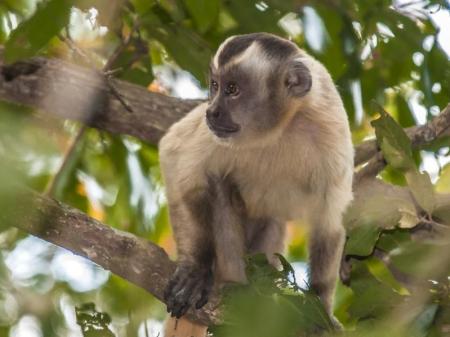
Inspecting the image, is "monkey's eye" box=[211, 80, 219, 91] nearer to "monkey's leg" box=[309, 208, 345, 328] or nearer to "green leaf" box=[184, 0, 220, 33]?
"green leaf" box=[184, 0, 220, 33]

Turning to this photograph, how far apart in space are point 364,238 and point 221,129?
98cm

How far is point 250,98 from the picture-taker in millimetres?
3855

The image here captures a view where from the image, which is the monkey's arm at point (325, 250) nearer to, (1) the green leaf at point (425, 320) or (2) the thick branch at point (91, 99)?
(2) the thick branch at point (91, 99)

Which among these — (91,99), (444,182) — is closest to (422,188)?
(444,182)

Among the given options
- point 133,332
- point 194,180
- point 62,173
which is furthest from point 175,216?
point 133,332

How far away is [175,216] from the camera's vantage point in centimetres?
397

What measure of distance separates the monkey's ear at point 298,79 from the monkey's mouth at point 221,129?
0.31 meters

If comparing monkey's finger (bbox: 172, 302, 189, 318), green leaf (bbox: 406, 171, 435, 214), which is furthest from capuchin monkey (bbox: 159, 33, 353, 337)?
green leaf (bbox: 406, 171, 435, 214)

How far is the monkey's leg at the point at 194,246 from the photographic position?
366cm

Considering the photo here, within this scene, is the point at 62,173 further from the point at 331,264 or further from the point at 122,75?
the point at 331,264

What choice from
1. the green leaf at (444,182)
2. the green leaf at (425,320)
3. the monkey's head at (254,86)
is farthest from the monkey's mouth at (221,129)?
the green leaf at (425,320)

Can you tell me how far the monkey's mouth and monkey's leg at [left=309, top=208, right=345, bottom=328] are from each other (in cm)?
55

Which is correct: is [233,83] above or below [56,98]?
above

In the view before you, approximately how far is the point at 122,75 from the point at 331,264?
1662 mm
